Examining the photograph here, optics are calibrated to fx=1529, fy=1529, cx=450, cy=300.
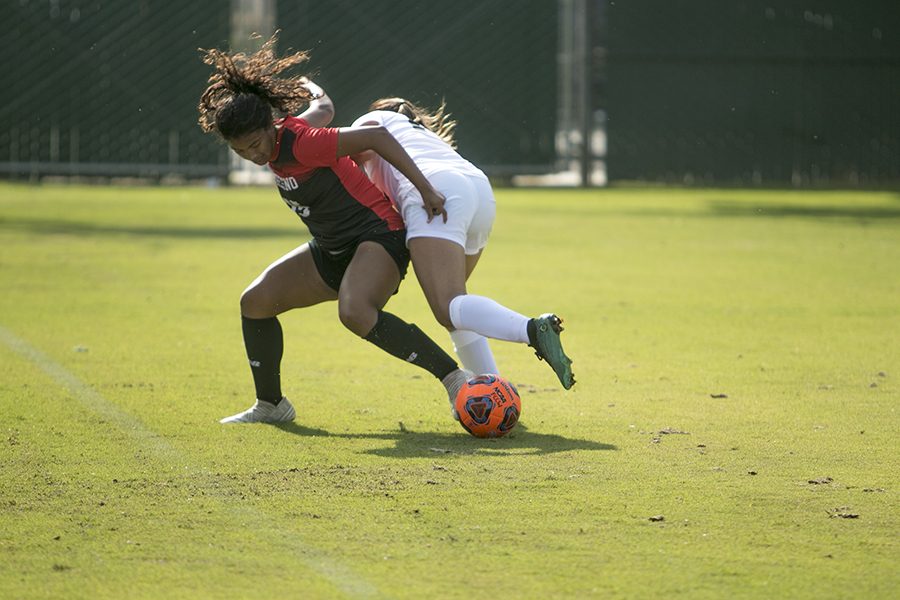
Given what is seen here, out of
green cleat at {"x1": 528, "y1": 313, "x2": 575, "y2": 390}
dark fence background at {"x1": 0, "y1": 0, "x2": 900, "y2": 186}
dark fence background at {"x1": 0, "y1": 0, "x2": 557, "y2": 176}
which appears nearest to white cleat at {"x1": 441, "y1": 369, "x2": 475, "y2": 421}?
green cleat at {"x1": 528, "y1": 313, "x2": 575, "y2": 390}

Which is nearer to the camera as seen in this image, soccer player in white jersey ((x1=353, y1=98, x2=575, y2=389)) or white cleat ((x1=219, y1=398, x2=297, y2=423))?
soccer player in white jersey ((x1=353, y1=98, x2=575, y2=389))

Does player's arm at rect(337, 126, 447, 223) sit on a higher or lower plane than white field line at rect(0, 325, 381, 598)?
higher

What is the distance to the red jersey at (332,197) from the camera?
21.5 feet

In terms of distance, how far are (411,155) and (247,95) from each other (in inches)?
33.5

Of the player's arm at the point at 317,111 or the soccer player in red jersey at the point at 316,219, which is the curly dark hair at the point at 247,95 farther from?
the player's arm at the point at 317,111

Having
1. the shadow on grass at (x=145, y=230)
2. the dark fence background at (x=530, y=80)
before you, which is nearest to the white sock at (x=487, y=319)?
the shadow on grass at (x=145, y=230)

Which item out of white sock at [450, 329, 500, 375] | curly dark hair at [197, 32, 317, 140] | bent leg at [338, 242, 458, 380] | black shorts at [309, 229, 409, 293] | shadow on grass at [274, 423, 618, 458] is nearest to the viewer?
shadow on grass at [274, 423, 618, 458]

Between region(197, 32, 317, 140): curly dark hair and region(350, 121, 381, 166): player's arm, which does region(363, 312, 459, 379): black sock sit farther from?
region(197, 32, 317, 140): curly dark hair

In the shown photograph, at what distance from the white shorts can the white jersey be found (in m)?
0.05

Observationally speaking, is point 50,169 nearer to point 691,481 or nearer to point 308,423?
point 308,423

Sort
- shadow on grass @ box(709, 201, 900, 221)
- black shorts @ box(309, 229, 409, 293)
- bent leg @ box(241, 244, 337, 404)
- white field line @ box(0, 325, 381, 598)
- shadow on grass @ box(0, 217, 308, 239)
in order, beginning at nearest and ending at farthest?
white field line @ box(0, 325, 381, 598) → black shorts @ box(309, 229, 409, 293) → bent leg @ box(241, 244, 337, 404) → shadow on grass @ box(0, 217, 308, 239) → shadow on grass @ box(709, 201, 900, 221)

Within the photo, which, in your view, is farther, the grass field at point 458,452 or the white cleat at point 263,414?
the white cleat at point 263,414

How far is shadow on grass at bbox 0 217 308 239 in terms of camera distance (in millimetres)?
17219

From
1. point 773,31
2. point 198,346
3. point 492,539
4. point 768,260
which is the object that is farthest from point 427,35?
point 492,539
